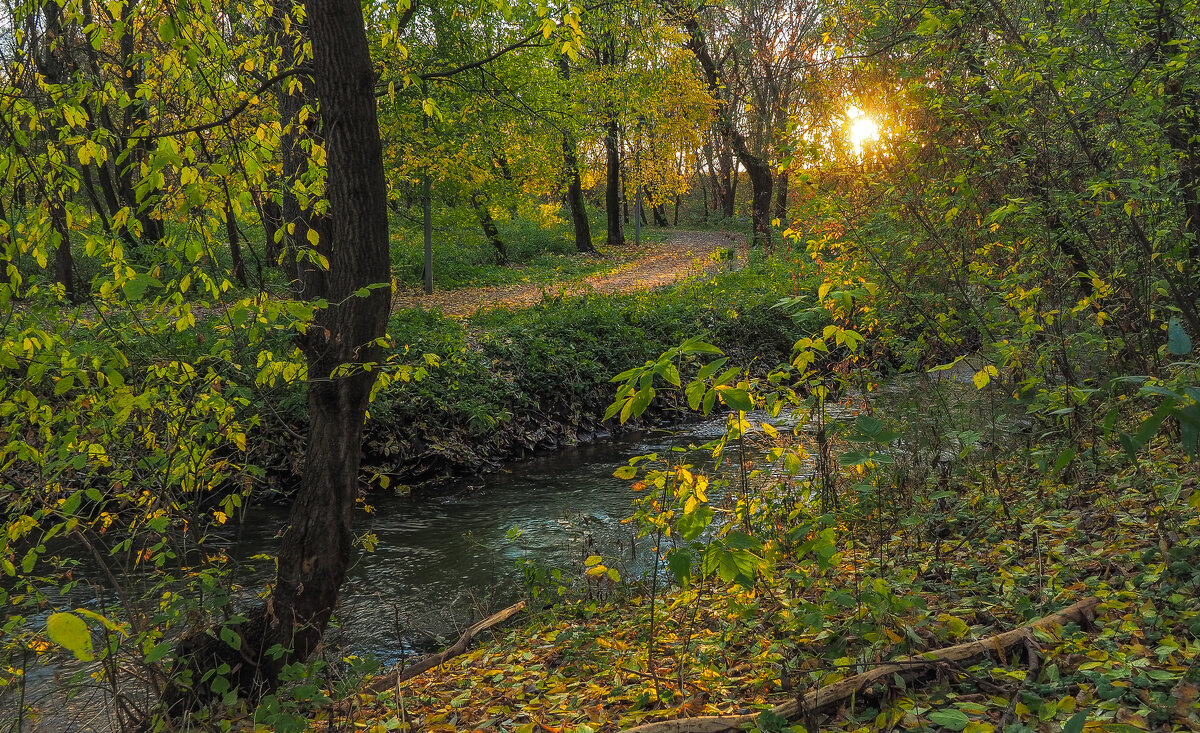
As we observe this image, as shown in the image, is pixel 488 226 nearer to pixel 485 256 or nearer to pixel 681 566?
pixel 485 256

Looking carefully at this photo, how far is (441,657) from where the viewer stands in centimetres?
489

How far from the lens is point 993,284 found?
19.8 ft

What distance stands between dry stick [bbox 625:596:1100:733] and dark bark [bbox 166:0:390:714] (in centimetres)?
238

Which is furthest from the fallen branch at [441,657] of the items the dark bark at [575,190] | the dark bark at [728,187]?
the dark bark at [728,187]

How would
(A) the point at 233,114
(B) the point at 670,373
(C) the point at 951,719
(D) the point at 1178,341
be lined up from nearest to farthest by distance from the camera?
(D) the point at 1178,341
(B) the point at 670,373
(C) the point at 951,719
(A) the point at 233,114

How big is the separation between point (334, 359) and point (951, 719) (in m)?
3.56

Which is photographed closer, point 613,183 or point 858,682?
point 858,682

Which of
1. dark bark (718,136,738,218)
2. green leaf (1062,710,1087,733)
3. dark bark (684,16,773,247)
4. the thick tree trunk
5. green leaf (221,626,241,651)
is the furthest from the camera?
dark bark (718,136,738,218)

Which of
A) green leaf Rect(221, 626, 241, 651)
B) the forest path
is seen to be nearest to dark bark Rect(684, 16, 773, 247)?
the forest path

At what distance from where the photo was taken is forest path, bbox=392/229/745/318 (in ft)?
53.2

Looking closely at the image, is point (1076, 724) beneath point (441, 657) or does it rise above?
above

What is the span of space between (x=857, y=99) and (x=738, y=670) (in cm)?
589

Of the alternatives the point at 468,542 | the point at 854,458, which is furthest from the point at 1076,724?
the point at 468,542

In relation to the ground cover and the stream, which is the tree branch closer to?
the stream
